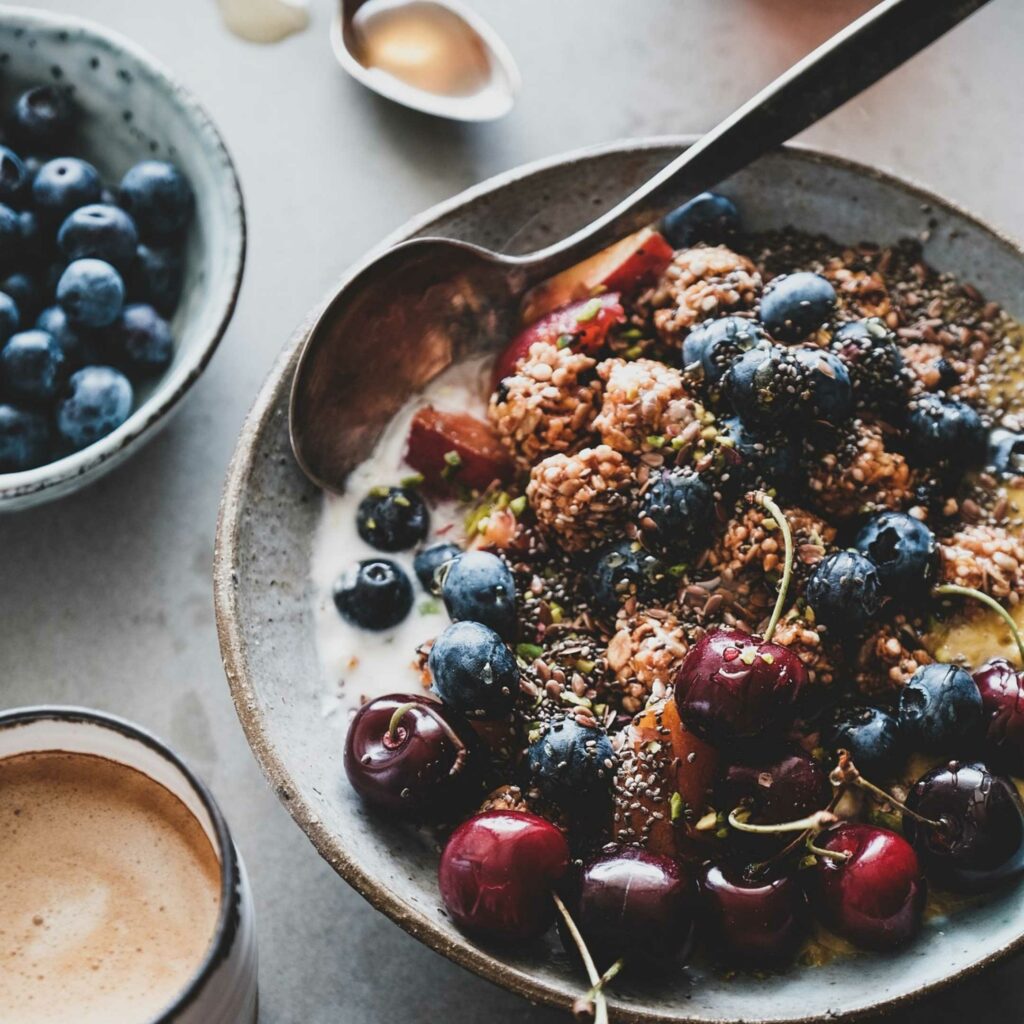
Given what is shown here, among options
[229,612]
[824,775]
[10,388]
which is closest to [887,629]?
[824,775]

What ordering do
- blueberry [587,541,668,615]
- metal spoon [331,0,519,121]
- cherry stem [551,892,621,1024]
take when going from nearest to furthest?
1. cherry stem [551,892,621,1024]
2. blueberry [587,541,668,615]
3. metal spoon [331,0,519,121]

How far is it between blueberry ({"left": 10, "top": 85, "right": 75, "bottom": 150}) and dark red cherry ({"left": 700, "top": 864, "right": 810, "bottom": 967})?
114cm

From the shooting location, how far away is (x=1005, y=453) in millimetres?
1273

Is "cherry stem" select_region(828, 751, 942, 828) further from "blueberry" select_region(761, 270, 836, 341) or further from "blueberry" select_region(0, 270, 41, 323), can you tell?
"blueberry" select_region(0, 270, 41, 323)

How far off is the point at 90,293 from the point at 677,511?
0.71 meters

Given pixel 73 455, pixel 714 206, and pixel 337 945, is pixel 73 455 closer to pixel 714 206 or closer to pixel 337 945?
pixel 337 945

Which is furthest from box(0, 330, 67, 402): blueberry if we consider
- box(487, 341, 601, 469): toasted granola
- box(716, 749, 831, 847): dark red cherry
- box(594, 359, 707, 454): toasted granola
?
box(716, 749, 831, 847): dark red cherry

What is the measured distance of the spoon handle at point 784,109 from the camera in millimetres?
1192

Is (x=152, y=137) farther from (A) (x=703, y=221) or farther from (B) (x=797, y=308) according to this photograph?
(B) (x=797, y=308)

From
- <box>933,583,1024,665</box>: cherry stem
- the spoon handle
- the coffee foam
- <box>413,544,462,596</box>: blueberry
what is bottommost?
the coffee foam

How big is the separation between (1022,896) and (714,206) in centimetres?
78

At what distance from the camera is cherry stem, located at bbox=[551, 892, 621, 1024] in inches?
39.1

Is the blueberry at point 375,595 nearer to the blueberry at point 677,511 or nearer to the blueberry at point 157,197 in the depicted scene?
the blueberry at point 677,511

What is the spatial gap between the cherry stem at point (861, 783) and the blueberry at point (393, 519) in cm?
49
